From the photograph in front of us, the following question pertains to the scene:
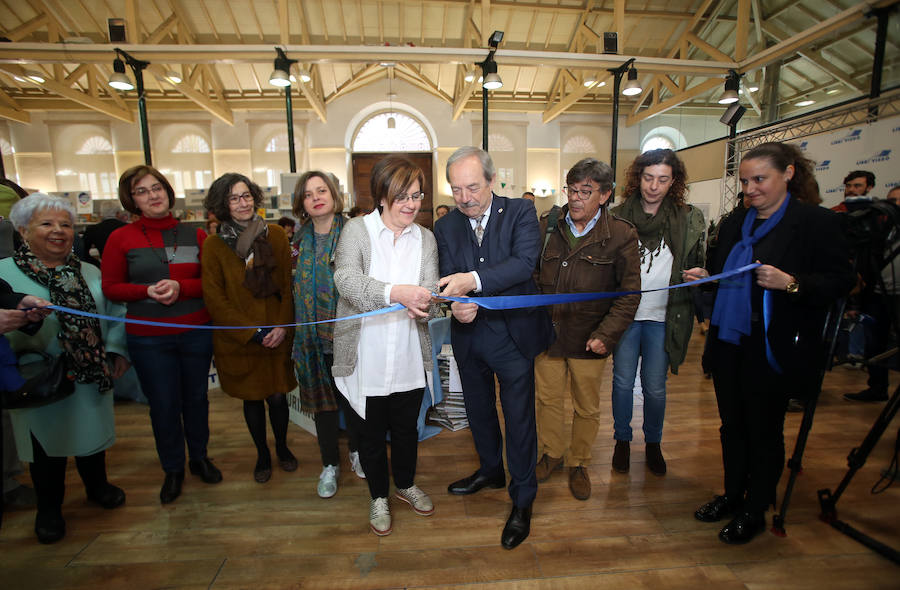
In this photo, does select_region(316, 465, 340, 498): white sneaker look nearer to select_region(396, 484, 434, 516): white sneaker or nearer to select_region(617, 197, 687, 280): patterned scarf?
select_region(396, 484, 434, 516): white sneaker

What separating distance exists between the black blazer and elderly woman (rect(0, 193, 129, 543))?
3.08 metres

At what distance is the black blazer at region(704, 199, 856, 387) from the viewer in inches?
64.2

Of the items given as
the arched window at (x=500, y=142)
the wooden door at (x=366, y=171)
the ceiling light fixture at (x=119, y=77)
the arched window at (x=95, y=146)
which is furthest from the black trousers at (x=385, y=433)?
the arched window at (x=95, y=146)

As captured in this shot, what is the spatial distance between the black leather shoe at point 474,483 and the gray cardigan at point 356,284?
32.0 inches

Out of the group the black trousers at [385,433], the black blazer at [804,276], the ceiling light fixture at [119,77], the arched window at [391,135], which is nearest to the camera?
the black blazer at [804,276]

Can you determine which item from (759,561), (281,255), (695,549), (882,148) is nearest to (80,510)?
(281,255)

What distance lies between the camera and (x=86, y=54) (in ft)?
25.2

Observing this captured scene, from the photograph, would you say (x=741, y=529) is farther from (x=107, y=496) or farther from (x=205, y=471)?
(x=107, y=496)

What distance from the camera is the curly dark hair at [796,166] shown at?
1717 mm

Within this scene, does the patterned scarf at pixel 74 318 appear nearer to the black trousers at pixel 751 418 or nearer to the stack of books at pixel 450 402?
the stack of books at pixel 450 402

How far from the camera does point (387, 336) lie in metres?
1.91

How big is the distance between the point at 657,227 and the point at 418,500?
1940mm

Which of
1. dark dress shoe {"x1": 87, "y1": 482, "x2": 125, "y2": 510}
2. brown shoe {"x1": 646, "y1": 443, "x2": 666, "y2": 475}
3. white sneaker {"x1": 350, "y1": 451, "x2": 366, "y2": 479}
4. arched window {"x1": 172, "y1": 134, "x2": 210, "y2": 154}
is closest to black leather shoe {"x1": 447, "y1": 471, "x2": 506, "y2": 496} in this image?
white sneaker {"x1": 350, "y1": 451, "x2": 366, "y2": 479}

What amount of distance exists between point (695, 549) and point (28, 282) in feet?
10.6
